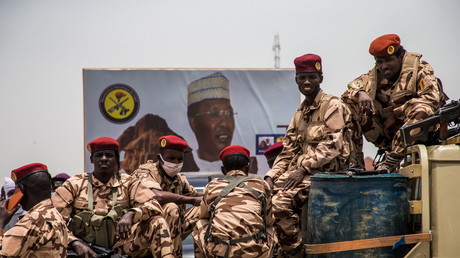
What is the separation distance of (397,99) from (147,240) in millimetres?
2748

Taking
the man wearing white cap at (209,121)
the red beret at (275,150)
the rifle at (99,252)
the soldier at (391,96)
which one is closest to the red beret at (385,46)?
the soldier at (391,96)

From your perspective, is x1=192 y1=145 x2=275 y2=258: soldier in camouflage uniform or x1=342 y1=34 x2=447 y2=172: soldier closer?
x1=192 y1=145 x2=275 y2=258: soldier in camouflage uniform

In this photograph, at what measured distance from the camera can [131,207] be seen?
21.6 feet

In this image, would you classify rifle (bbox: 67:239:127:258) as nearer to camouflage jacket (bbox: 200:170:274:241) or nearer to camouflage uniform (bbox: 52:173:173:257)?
camouflage uniform (bbox: 52:173:173:257)

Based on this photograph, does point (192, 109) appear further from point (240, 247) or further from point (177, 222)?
point (240, 247)

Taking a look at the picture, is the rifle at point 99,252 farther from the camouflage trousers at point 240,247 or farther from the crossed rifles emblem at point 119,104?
the crossed rifles emblem at point 119,104

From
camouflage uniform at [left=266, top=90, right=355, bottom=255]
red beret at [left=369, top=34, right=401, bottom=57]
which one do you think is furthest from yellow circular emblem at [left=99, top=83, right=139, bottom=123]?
red beret at [left=369, top=34, right=401, bottom=57]

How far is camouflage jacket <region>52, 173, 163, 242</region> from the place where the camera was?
6.35 metres

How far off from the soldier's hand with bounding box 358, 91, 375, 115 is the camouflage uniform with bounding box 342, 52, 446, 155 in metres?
0.17

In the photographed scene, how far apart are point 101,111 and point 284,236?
744cm

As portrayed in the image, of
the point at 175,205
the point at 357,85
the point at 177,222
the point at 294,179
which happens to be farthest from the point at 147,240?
the point at 357,85

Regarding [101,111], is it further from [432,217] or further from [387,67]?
[432,217]

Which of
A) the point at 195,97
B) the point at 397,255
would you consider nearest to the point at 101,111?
the point at 195,97

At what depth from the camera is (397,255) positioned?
5.12 meters
